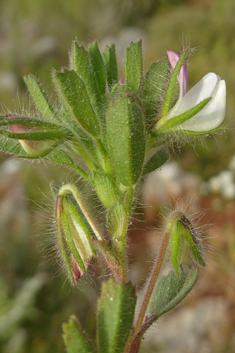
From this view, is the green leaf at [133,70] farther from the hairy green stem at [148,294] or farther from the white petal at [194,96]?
the hairy green stem at [148,294]

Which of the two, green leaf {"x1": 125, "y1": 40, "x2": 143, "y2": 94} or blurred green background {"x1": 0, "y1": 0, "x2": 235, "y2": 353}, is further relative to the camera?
blurred green background {"x1": 0, "y1": 0, "x2": 235, "y2": 353}

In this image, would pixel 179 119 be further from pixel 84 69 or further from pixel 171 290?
pixel 171 290

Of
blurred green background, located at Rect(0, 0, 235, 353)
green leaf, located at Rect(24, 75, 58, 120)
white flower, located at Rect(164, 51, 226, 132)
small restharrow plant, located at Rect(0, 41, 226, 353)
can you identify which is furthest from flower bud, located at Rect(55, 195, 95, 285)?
white flower, located at Rect(164, 51, 226, 132)

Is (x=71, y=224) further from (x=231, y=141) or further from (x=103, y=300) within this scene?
(x=231, y=141)

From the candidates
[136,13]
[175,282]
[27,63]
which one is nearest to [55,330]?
[175,282]

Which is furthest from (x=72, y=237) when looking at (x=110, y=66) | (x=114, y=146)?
(x=110, y=66)

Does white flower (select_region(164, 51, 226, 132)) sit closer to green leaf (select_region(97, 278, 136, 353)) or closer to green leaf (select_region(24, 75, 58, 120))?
green leaf (select_region(24, 75, 58, 120))
